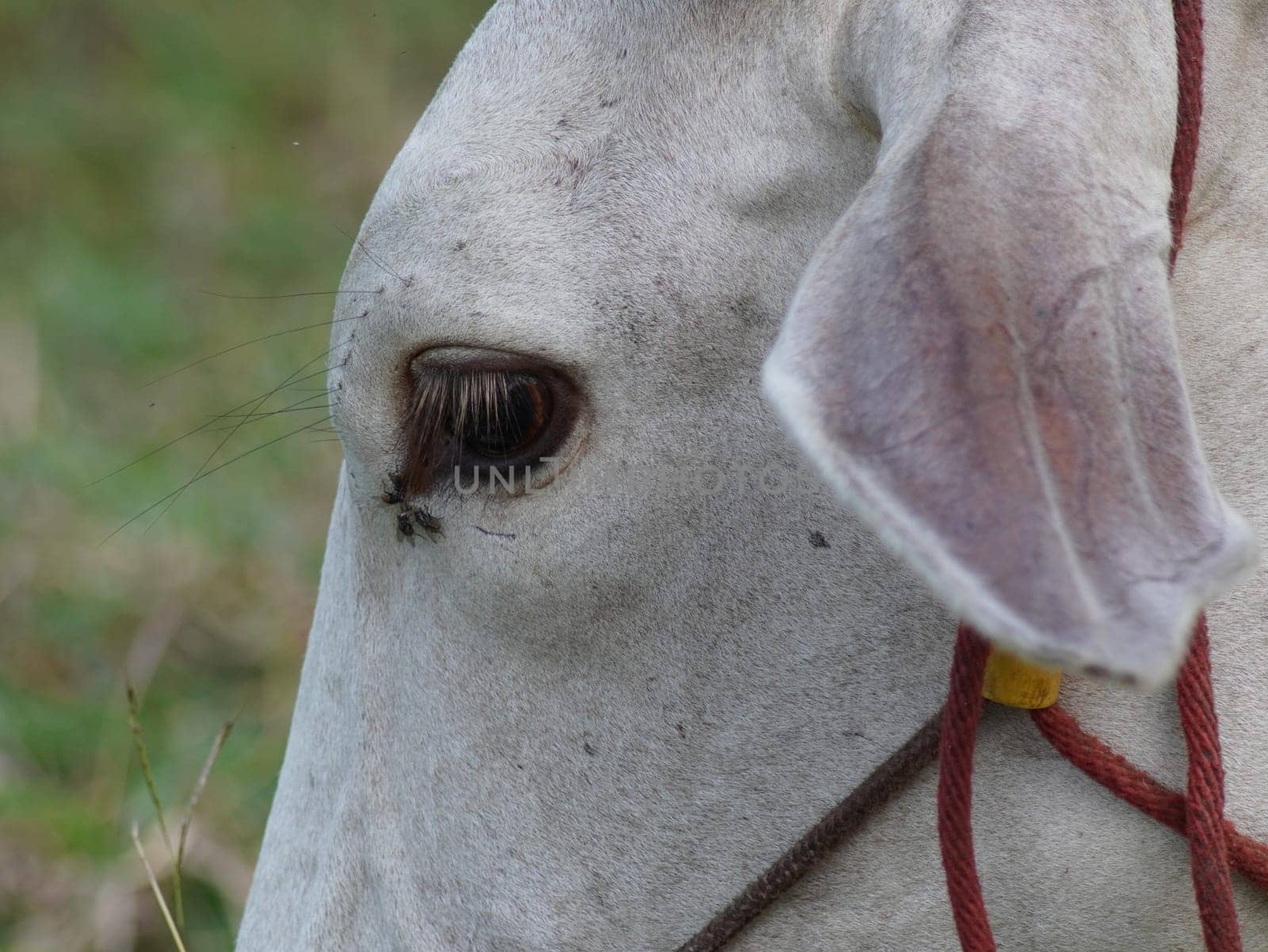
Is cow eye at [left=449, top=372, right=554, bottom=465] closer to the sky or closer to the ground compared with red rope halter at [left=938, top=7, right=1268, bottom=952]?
closer to the sky

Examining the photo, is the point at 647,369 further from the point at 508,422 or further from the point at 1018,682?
the point at 1018,682

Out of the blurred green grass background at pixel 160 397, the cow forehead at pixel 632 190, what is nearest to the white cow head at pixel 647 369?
the cow forehead at pixel 632 190

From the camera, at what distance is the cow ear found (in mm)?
848

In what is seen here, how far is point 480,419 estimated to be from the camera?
54.8 inches

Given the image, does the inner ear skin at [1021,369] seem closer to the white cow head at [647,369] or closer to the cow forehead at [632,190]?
the white cow head at [647,369]

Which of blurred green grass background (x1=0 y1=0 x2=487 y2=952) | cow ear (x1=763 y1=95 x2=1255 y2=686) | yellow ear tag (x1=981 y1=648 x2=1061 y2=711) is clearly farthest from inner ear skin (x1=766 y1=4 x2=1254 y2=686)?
blurred green grass background (x1=0 y1=0 x2=487 y2=952)

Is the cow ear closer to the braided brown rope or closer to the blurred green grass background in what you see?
the braided brown rope

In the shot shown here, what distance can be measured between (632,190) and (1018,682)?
524 millimetres

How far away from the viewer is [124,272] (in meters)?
5.41

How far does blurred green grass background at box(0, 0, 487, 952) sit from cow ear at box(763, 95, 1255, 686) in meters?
1.13

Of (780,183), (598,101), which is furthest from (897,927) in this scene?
(598,101)

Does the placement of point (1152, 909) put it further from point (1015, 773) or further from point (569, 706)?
point (569, 706)

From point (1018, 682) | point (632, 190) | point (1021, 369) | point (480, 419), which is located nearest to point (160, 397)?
point (480, 419)

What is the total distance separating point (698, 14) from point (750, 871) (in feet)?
2.49
